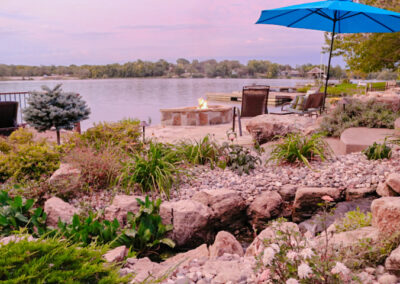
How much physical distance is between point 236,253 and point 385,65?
613 inches

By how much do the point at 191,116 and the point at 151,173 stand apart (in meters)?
6.34

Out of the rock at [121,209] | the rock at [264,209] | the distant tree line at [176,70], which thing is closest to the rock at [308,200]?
the rock at [264,209]

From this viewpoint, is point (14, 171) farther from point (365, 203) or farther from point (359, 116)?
point (359, 116)

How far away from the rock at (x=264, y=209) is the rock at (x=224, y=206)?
0.13 metres

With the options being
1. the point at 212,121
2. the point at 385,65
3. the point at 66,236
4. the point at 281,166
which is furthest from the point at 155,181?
the point at 385,65

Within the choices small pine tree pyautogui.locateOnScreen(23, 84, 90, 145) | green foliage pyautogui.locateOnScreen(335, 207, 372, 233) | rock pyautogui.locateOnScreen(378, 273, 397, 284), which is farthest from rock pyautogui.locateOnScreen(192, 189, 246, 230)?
small pine tree pyautogui.locateOnScreen(23, 84, 90, 145)

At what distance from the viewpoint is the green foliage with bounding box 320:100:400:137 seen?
6.68 metres

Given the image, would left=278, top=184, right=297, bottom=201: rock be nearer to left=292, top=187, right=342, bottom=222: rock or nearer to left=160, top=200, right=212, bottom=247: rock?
left=292, top=187, right=342, bottom=222: rock

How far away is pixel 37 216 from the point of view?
10.5 feet

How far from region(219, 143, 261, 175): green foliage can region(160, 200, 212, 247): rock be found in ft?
3.98

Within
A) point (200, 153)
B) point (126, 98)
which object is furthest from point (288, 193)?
point (126, 98)

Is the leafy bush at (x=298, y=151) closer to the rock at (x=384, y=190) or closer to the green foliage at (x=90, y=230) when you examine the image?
the rock at (x=384, y=190)

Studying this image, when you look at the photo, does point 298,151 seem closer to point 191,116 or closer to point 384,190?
point 384,190

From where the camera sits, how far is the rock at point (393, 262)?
76.7 inches
